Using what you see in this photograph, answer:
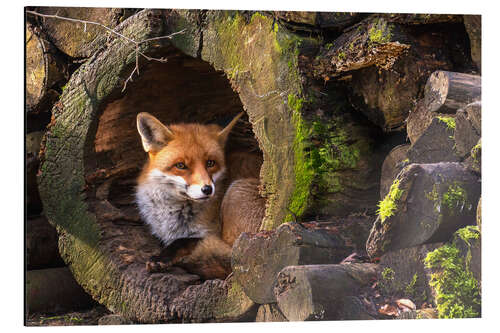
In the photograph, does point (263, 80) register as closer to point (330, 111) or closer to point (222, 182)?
point (330, 111)

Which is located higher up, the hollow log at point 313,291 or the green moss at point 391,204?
the green moss at point 391,204

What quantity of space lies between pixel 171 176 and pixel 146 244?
2.04 feet

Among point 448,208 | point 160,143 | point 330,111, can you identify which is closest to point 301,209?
point 330,111

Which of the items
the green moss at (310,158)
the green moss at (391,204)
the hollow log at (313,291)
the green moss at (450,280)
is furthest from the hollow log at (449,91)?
the hollow log at (313,291)

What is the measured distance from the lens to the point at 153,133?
4.54 metres

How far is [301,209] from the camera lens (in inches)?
137

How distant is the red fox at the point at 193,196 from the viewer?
164 inches

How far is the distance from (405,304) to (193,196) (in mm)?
1815

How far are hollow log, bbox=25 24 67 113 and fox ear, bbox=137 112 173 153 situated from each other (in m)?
0.89

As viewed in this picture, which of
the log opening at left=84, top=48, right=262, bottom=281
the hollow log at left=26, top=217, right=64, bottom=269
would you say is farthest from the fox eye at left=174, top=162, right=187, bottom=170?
the hollow log at left=26, top=217, right=64, bottom=269

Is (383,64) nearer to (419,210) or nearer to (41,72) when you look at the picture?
(419,210)

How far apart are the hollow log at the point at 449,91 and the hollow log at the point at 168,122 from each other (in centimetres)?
58

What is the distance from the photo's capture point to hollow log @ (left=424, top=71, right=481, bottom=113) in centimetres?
317

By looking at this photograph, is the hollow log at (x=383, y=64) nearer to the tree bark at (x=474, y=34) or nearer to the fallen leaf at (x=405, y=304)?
the tree bark at (x=474, y=34)
